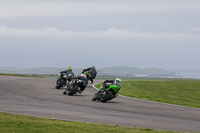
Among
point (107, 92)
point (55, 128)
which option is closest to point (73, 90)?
point (107, 92)

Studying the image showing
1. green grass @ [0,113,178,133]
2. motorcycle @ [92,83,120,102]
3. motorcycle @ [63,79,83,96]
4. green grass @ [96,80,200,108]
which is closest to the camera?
green grass @ [0,113,178,133]

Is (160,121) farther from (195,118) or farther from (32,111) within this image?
(32,111)

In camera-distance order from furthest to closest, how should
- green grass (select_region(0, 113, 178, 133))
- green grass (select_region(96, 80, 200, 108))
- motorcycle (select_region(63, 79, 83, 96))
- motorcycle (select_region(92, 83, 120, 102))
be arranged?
motorcycle (select_region(63, 79, 83, 96)) → green grass (select_region(96, 80, 200, 108)) → motorcycle (select_region(92, 83, 120, 102)) → green grass (select_region(0, 113, 178, 133))

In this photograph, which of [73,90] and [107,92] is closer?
[107,92]

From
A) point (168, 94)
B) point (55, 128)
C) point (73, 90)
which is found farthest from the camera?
point (168, 94)

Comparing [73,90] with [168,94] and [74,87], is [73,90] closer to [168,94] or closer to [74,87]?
[74,87]

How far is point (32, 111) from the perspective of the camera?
16.6m

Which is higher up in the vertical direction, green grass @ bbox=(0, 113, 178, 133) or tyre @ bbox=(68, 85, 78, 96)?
tyre @ bbox=(68, 85, 78, 96)

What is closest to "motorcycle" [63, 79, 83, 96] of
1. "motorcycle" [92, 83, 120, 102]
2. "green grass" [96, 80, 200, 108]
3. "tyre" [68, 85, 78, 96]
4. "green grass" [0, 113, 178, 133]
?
"tyre" [68, 85, 78, 96]

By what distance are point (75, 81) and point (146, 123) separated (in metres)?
12.2

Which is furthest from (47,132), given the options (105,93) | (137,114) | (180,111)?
(105,93)

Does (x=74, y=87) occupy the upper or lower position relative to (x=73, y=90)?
upper

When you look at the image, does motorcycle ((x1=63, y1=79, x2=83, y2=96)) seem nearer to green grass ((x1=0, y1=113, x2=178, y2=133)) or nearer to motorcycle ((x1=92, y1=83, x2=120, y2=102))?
motorcycle ((x1=92, y1=83, x2=120, y2=102))

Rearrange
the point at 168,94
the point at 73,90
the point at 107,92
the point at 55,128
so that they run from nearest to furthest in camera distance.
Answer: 1. the point at 55,128
2. the point at 107,92
3. the point at 73,90
4. the point at 168,94
